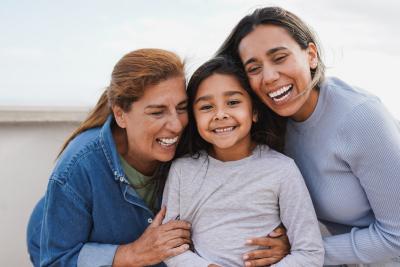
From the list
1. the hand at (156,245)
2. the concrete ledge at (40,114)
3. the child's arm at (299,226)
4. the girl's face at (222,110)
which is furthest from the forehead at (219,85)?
the concrete ledge at (40,114)

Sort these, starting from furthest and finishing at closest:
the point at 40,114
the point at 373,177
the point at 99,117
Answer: the point at 40,114
the point at 99,117
the point at 373,177

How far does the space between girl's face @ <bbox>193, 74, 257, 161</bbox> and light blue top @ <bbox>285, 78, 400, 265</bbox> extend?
234mm

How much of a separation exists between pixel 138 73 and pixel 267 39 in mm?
458

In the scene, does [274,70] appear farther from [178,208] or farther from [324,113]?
[178,208]

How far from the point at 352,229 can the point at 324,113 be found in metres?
0.42

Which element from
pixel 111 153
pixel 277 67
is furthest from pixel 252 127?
pixel 111 153

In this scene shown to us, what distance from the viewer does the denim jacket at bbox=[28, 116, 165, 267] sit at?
1569mm

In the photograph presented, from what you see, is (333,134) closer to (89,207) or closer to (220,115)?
(220,115)

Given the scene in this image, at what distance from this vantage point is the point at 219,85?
1.53 meters

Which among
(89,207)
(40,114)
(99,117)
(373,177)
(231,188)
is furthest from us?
(40,114)

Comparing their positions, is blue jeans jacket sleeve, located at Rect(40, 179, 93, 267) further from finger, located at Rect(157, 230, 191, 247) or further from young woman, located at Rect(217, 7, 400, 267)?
young woman, located at Rect(217, 7, 400, 267)

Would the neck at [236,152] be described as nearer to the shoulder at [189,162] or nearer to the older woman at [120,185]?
the shoulder at [189,162]

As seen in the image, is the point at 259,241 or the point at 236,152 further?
the point at 236,152

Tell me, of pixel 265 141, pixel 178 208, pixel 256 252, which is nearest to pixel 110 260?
pixel 178 208
